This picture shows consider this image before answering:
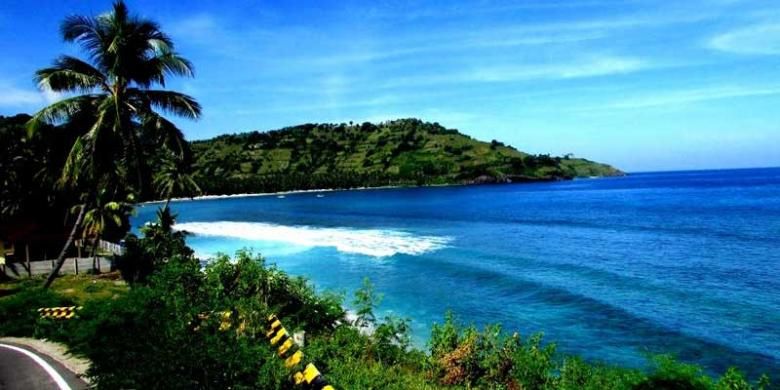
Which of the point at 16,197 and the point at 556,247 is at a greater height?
the point at 16,197

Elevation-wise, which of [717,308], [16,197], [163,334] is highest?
[16,197]

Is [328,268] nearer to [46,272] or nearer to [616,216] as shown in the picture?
[46,272]

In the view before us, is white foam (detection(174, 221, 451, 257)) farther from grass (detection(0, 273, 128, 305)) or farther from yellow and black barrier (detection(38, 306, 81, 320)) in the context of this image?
yellow and black barrier (detection(38, 306, 81, 320))

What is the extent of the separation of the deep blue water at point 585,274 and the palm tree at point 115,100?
13448 mm

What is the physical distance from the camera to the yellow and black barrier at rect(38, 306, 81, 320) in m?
18.9

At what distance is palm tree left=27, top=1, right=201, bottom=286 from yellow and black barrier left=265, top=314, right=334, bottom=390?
953 cm

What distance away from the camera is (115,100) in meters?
18.9

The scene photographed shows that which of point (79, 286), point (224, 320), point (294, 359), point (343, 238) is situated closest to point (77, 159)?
point (224, 320)

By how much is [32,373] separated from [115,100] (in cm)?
975

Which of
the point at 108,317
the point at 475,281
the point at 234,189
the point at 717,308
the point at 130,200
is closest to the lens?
the point at 108,317

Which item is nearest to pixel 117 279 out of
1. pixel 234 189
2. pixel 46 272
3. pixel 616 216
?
pixel 46 272

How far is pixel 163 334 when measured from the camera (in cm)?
1027

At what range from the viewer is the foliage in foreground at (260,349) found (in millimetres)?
9445

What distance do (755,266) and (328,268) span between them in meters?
29.8
